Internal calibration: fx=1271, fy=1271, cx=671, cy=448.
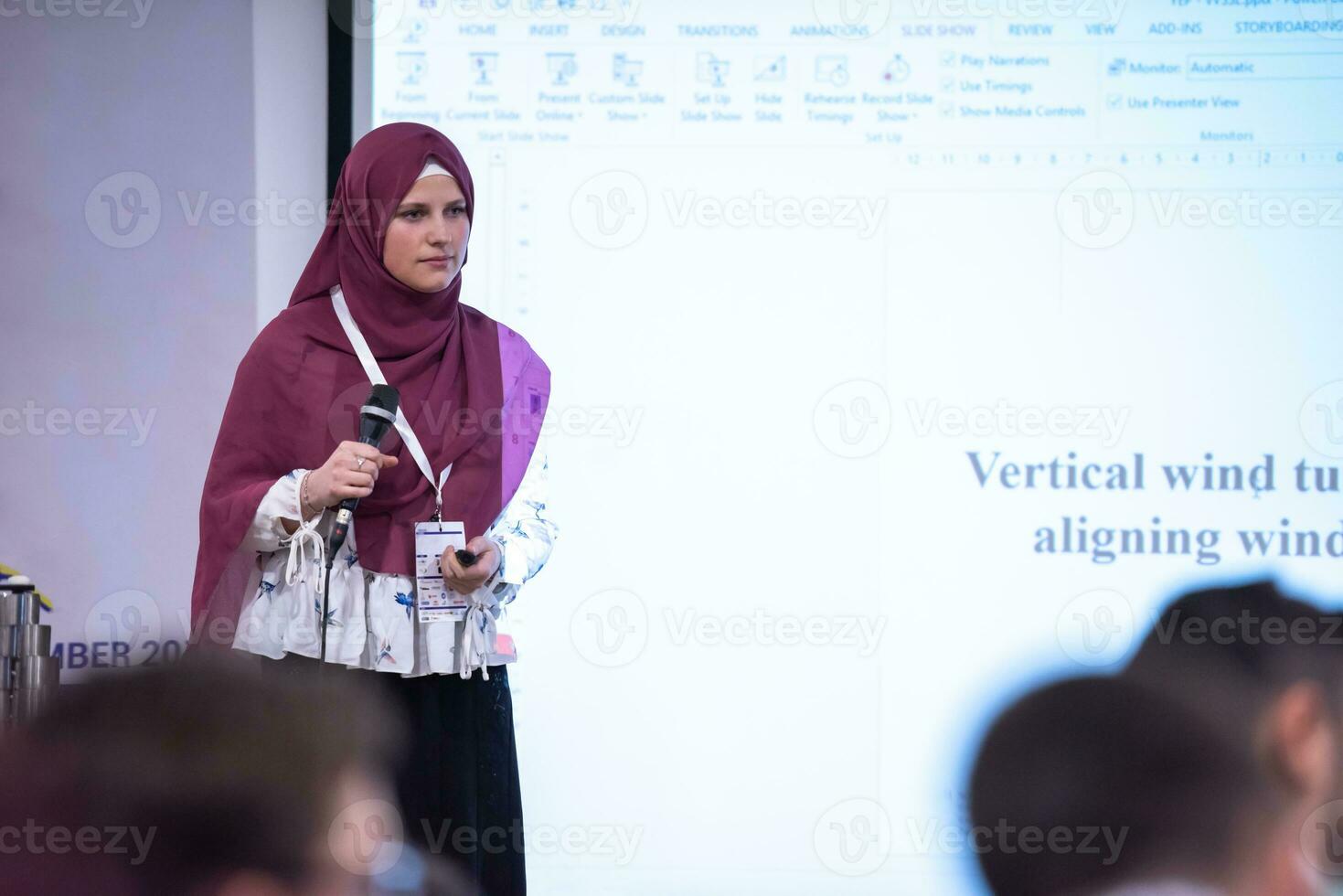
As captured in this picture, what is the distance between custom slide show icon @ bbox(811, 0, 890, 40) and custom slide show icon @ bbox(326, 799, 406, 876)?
217cm

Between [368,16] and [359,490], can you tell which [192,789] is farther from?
[368,16]

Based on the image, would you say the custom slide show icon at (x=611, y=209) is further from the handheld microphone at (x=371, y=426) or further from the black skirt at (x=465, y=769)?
the black skirt at (x=465, y=769)

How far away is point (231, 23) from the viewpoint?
2799 mm

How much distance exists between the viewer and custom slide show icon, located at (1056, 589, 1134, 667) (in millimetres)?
2553

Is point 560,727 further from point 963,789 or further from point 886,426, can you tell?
point 963,789

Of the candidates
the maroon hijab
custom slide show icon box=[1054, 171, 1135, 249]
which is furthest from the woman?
custom slide show icon box=[1054, 171, 1135, 249]

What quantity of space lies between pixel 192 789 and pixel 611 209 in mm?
2097

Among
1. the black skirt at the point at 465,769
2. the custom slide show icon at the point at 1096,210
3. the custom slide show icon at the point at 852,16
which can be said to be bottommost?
the black skirt at the point at 465,769

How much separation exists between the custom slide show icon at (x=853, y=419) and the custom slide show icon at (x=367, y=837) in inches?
74.5

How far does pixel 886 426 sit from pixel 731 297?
0.42 meters

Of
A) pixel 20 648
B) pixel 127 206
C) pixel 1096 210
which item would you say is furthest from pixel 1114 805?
pixel 127 206

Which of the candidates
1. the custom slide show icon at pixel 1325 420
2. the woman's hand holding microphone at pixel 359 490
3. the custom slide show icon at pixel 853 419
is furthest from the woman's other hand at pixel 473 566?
the custom slide show icon at pixel 1325 420

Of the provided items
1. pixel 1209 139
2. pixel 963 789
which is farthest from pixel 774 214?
pixel 963 789

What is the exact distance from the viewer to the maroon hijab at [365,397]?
1886 mm
